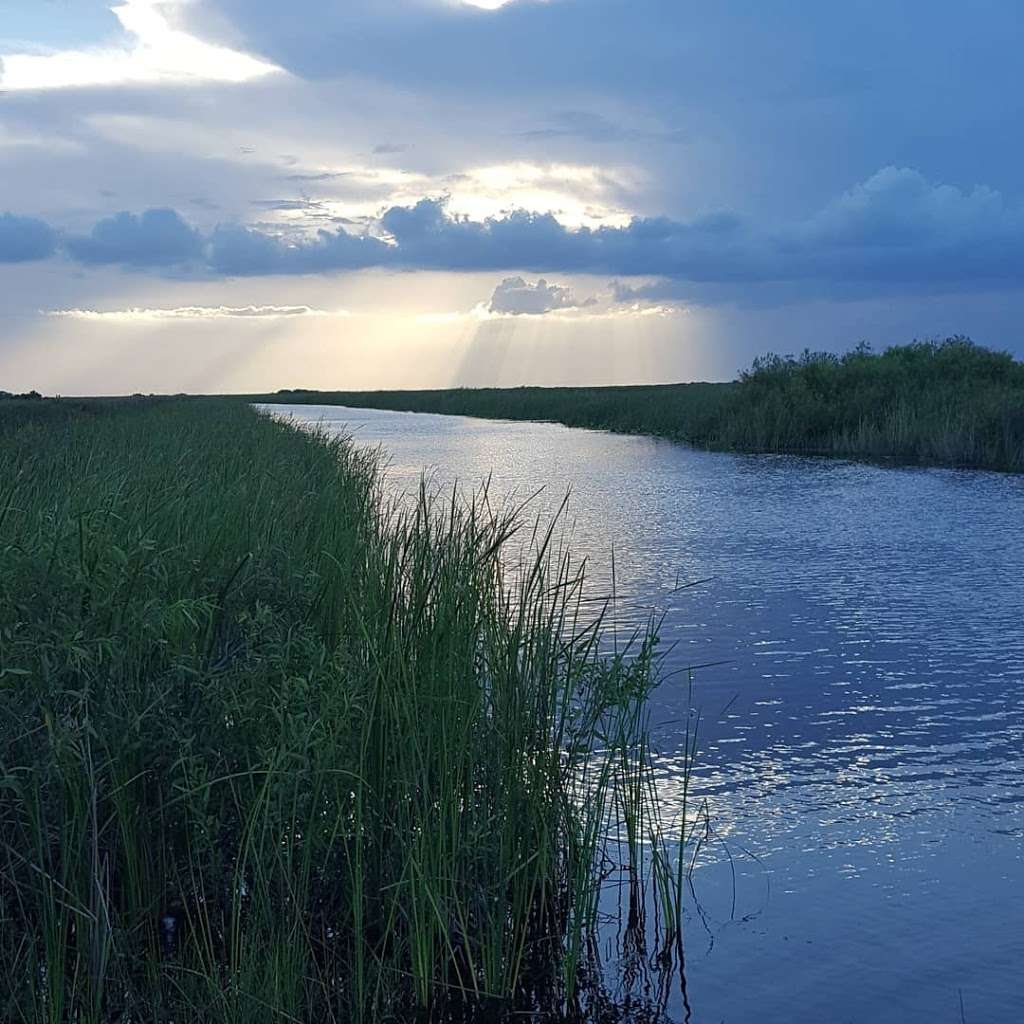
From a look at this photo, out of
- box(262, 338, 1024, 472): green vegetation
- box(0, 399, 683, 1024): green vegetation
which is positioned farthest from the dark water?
box(262, 338, 1024, 472): green vegetation

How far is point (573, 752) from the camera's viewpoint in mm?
4613

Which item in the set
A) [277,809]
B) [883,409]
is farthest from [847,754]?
[883,409]

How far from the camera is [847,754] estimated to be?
23.0ft

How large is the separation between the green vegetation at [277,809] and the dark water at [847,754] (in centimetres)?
57

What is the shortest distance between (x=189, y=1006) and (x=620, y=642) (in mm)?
6357

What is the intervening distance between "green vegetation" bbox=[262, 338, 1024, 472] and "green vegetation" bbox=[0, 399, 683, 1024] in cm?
2332

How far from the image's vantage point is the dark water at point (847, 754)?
452cm

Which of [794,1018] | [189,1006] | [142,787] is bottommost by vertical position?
[794,1018]

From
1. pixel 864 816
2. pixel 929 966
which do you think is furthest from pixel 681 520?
pixel 929 966

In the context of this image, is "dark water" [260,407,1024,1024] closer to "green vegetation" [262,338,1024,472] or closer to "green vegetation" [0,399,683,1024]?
"green vegetation" [0,399,683,1024]

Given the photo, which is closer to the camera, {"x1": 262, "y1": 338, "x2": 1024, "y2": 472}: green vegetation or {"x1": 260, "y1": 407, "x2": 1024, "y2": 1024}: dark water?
{"x1": 260, "y1": 407, "x2": 1024, "y2": 1024}: dark water

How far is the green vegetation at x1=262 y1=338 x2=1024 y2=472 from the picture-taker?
27359 millimetres

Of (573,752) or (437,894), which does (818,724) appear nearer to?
(573,752)

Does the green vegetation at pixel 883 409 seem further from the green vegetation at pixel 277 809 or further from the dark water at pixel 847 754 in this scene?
the green vegetation at pixel 277 809
